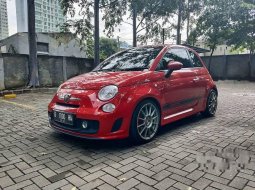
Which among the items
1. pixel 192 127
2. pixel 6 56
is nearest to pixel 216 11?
pixel 6 56

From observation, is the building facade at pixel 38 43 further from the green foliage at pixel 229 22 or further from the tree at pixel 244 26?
the tree at pixel 244 26

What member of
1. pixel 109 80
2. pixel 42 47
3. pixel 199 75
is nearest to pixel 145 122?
pixel 109 80

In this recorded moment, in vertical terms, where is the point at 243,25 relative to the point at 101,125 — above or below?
above

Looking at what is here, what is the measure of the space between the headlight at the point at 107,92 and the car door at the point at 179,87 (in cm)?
102

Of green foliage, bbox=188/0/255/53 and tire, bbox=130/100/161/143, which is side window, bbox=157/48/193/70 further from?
green foliage, bbox=188/0/255/53

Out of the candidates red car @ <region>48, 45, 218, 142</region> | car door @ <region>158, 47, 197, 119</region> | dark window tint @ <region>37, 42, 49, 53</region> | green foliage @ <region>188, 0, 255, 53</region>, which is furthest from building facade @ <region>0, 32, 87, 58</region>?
red car @ <region>48, 45, 218, 142</region>

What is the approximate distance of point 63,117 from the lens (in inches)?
139

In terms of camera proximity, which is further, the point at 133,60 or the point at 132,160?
the point at 133,60

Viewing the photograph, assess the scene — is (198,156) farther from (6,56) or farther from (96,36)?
(96,36)

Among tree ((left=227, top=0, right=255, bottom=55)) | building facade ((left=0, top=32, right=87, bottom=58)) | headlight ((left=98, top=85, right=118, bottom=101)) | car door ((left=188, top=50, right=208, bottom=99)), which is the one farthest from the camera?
building facade ((left=0, top=32, right=87, bottom=58))

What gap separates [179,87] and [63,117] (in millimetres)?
2108

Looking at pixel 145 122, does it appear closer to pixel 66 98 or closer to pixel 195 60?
pixel 66 98

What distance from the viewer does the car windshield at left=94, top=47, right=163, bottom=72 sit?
4.09m

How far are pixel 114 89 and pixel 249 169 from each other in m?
1.95
